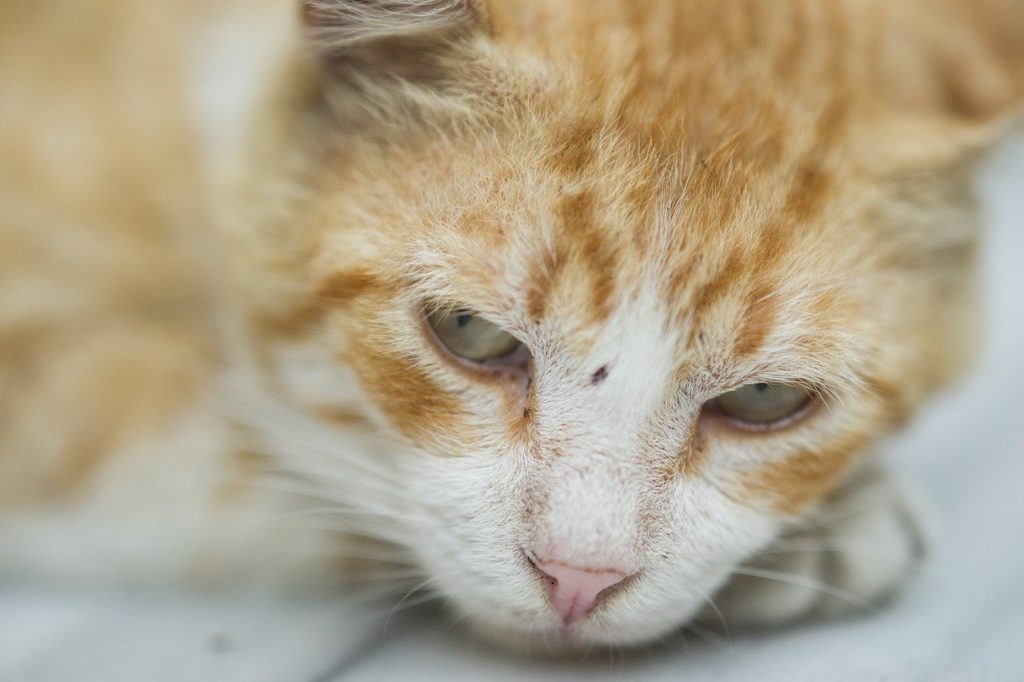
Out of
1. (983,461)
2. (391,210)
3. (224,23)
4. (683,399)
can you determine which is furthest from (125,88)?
(983,461)

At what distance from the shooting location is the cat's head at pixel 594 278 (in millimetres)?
1080

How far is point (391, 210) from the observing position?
3.82 feet

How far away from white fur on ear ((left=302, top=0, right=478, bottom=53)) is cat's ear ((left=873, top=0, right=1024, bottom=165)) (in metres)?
0.53

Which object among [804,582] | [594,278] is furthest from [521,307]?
[804,582]

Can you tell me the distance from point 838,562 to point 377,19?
873mm

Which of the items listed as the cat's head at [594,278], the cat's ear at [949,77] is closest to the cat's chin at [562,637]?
the cat's head at [594,278]

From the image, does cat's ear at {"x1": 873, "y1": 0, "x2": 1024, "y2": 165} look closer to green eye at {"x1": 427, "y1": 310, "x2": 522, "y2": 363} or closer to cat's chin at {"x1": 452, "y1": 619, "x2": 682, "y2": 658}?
green eye at {"x1": 427, "y1": 310, "x2": 522, "y2": 363}

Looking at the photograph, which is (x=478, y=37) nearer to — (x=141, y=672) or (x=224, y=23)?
(x=224, y=23)

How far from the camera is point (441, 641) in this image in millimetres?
1241

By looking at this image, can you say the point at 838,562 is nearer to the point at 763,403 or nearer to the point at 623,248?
the point at 763,403

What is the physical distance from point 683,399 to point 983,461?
31.0 inches

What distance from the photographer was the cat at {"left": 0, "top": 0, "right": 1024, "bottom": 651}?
1089 millimetres

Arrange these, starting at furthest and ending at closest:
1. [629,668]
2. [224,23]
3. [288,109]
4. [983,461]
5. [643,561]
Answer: [983,461] → [224,23] → [288,109] → [629,668] → [643,561]

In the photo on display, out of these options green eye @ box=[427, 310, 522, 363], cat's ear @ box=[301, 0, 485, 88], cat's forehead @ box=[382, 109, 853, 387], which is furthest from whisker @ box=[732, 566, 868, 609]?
cat's ear @ box=[301, 0, 485, 88]
